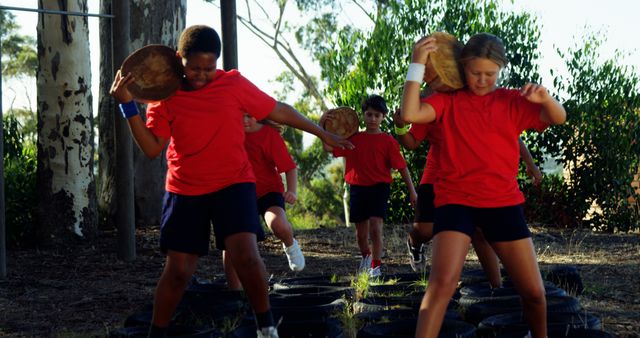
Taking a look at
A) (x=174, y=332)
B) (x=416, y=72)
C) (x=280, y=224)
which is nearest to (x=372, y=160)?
(x=280, y=224)

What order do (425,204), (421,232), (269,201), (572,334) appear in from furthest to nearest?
(421,232) < (269,201) < (425,204) < (572,334)

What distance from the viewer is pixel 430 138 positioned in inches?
246

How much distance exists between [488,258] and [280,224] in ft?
4.80

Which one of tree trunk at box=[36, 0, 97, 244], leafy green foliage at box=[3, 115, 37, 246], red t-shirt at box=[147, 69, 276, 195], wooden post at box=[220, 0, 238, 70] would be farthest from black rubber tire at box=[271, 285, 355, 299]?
leafy green foliage at box=[3, 115, 37, 246]

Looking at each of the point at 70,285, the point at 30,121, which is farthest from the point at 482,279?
the point at 30,121

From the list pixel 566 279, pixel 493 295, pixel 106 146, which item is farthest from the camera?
pixel 106 146

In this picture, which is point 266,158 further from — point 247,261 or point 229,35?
point 229,35

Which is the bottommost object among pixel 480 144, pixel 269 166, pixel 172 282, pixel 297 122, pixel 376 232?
pixel 376 232

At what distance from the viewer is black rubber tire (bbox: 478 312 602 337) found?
5.14 m

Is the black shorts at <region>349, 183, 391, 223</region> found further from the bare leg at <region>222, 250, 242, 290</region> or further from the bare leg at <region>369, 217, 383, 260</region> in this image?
the bare leg at <region>222, 250, 242, 290</region>

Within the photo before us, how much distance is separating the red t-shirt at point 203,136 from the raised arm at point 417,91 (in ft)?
3.14

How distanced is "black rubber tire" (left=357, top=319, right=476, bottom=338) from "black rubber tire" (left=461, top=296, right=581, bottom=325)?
54 centimetres

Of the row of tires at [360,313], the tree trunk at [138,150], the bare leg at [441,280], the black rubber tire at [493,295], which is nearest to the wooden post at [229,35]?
the tree trunk at [138,150]

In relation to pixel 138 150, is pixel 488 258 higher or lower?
lower
